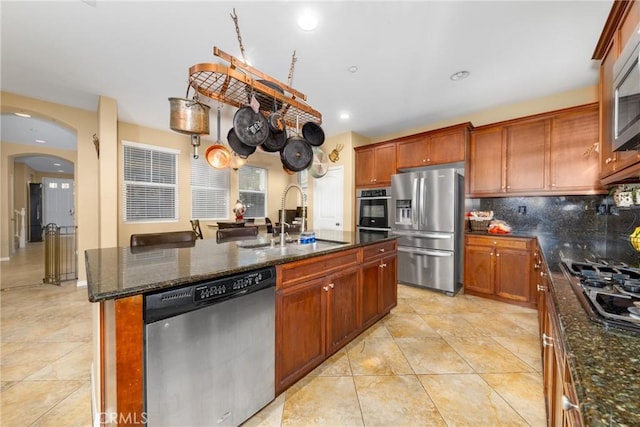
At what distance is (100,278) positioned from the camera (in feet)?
3.45

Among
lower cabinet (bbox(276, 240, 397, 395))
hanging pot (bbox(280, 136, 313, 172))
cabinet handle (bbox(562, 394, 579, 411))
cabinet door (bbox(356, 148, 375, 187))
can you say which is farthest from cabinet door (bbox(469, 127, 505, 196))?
cabinet handle (bbox(562, 394, 579, 411))

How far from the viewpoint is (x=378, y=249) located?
2381 mm

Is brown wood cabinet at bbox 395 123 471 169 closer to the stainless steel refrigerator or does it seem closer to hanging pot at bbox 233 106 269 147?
the stainless steel refrigerator

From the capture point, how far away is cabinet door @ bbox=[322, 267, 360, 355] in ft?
6.03

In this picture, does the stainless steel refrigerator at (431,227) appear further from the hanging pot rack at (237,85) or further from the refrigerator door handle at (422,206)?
the hanging pot rack at (237,85)

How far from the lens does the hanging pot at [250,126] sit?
5.84ft

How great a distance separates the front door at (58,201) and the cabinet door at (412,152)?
1095 cm

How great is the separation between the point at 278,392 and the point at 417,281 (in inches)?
108

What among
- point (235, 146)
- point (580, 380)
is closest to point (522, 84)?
point (235, 146)

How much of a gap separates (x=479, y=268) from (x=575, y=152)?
1705 millimetres

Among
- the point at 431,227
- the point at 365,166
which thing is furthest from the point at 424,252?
the point at 365,166

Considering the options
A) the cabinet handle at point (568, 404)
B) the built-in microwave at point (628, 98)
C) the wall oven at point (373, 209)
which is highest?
the built-in microwave at point (628, 98)

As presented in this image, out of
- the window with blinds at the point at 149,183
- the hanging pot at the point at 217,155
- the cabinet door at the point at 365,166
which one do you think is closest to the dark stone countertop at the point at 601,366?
the hanging pot at the point at 217,155

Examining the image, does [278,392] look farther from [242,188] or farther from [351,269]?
[242,188]
